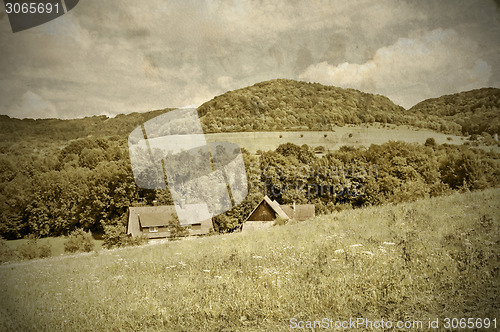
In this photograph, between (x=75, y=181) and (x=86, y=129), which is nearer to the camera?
(x=86, y=129)

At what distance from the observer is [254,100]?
56.2 meters

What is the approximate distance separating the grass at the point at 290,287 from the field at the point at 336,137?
56037 mm

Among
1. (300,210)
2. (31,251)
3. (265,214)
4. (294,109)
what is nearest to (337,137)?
(294,109)

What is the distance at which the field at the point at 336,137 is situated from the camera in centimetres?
6975

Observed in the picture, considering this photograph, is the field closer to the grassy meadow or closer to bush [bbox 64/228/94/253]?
the grassy meadow

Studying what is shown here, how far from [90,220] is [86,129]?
33926mm

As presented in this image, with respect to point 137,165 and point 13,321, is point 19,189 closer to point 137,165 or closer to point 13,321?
point 137,165

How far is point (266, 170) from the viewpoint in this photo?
2312 inches

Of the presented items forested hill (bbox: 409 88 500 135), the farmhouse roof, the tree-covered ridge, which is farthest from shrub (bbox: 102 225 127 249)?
forested hill (bbox: 409 88 500 135)

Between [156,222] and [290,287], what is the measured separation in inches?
1981

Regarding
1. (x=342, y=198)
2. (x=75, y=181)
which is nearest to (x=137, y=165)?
(x=75, y=181)

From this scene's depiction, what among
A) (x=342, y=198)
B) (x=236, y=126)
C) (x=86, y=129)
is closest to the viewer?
(x=86, y=129)

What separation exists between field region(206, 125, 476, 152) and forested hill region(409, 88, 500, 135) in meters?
30.6

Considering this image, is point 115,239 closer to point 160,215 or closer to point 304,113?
point 160,215
